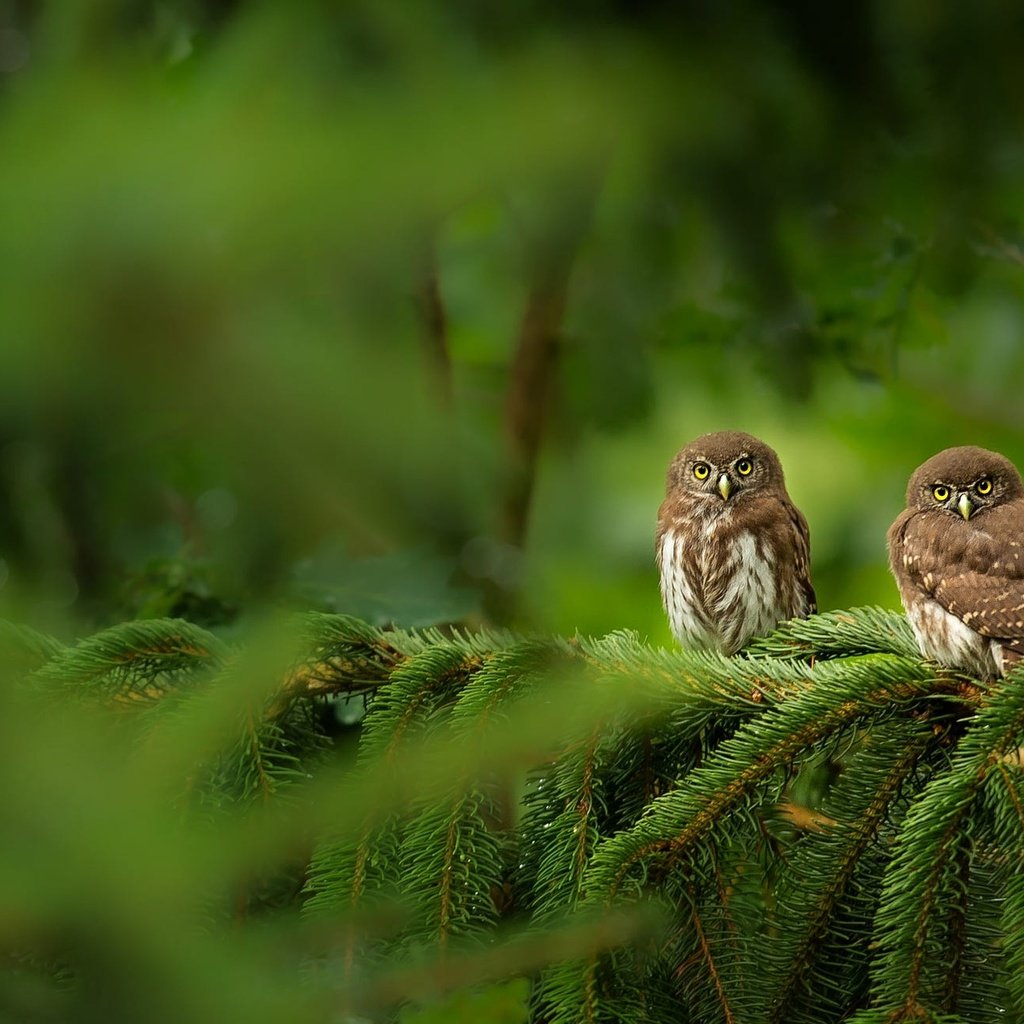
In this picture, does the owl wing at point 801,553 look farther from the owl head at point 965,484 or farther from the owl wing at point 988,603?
the owl wing at point 988,603

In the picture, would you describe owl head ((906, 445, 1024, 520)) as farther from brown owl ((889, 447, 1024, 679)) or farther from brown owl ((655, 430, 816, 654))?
brown owl ((655, 430, 816, 654))

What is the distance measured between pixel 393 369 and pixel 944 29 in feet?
9.39

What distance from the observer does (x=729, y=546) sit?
3551mm

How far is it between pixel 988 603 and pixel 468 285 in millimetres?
2914

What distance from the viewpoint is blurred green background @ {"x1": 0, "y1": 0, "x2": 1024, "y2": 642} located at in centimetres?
48

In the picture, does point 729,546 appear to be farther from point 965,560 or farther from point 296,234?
point 296,234

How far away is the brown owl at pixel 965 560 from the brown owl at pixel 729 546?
0.51 metres

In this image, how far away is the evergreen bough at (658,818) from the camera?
165cm

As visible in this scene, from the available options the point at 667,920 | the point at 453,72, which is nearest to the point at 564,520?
the point at 667,920

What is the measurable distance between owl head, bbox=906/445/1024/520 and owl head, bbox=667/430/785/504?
2.31 feet

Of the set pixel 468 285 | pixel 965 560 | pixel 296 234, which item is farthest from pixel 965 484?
pixel 296 234

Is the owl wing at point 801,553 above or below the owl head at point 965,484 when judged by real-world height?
below

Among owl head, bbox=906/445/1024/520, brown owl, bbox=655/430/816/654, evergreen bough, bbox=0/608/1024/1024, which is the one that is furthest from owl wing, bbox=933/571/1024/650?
brown owl, bbox=655/430/816/654

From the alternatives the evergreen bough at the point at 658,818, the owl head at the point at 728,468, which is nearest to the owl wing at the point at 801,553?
the owl head at the point at 728,468
